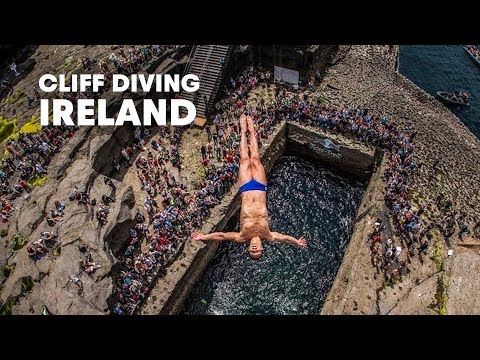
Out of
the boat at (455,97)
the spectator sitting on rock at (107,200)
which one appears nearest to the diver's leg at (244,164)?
the spectator sitting on rock at (107,200)

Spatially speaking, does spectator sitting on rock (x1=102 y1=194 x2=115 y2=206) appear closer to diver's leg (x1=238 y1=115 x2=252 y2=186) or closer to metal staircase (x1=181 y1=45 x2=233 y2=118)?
metal staircase (x1=181 y1=45 x2=233 y2=118)

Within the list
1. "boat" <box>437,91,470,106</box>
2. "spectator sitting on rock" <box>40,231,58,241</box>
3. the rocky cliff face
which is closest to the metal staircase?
the rocky cliff face

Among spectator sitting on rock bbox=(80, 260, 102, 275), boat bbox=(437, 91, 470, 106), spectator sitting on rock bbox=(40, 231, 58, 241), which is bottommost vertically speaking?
spectator sitting on rock bbox=(80, 260, 102, 275)

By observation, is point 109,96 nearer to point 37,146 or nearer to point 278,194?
point 37,146

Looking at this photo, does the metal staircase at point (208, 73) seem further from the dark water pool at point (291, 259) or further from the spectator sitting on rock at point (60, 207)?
the spectator sitting on rock at point (60, 207)

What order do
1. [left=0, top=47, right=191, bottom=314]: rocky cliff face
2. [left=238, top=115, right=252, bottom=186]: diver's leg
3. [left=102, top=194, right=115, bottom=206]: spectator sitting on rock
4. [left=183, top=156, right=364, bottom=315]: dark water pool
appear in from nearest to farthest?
Answer: [left=238, top=115, right=252, bottom=186]: diver's leg
[left=0, top=47, right=191, bottom=314]: rocky cliff face
[left=102, top=194, right=115, bottom=206]: spectator sitting on rock
[left=183, top=156, right=364, bottom=315]: dark water pool

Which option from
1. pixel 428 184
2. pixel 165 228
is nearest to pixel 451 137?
pixel 428 184

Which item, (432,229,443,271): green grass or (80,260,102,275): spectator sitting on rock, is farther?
(432,229,443,271): green grass
